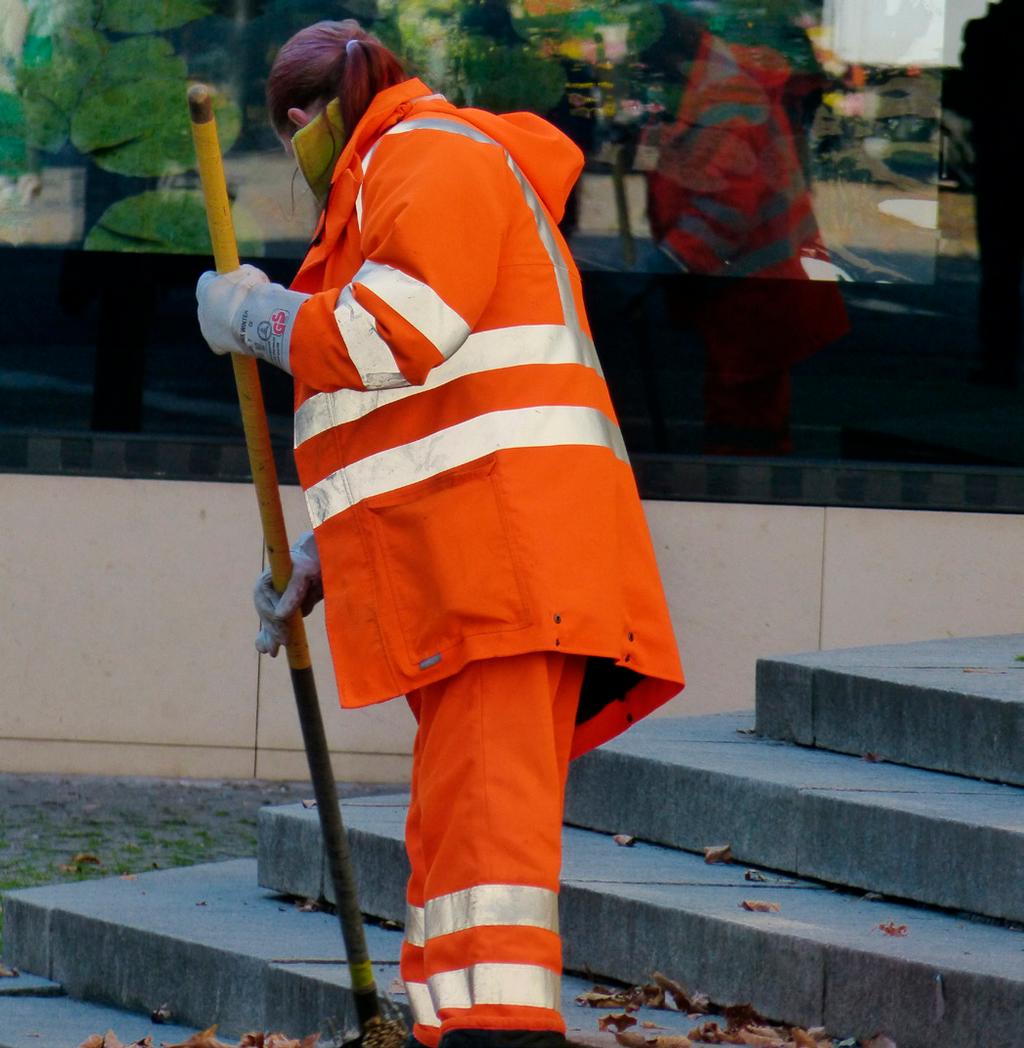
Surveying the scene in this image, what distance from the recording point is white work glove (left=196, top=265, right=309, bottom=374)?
3.05 m

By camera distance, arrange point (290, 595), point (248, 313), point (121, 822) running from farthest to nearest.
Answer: point (121, 822) < point (290, 595) < point (248, 313)

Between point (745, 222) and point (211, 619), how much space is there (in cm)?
222

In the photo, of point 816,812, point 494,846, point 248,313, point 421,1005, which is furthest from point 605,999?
point 248,313

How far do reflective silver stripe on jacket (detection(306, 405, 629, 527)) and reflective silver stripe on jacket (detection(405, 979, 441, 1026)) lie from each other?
30.3 inches

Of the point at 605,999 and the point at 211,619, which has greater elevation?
the point at 211,619

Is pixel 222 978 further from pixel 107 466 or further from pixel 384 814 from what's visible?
pixel 107 466

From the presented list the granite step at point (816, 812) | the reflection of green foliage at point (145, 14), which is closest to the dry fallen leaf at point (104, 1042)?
the granite step at point (816, 812)

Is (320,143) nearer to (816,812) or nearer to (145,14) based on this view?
(816,812)

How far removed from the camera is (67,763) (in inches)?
277

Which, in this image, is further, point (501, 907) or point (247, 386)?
point (247, 386)

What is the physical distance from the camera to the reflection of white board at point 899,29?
6762 mm

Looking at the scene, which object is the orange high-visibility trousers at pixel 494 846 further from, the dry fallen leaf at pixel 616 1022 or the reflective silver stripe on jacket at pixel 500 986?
the dry fallen leaf at pixel 616 1022

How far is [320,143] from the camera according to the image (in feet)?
10.4

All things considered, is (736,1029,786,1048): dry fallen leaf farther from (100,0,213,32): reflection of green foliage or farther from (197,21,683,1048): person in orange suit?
(100,0,213,32): reflection of green foliage
